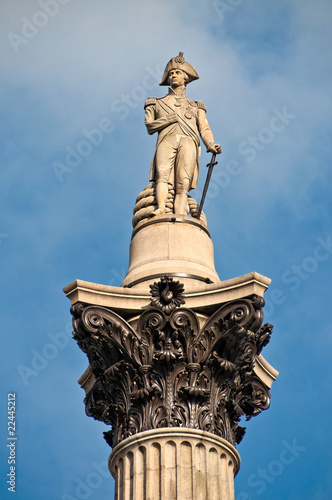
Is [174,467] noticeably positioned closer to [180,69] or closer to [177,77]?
[177,77]

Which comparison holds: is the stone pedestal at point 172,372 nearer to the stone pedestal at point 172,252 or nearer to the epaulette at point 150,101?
the stone pedestal at point 172,252

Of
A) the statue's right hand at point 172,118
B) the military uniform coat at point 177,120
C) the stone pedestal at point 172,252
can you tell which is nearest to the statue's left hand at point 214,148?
the military uniform coat at point 177,120

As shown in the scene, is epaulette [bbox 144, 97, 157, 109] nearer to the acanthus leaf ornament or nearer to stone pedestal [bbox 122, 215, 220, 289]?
stone pedestal [bbox 122, 215, 220, 289]

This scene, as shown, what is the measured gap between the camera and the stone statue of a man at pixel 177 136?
29.5 meters

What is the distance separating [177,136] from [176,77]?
2.40 metres

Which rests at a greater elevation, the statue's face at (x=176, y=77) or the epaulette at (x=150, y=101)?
the statue's face at (x=176, y=77)

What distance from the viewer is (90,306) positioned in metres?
24.8

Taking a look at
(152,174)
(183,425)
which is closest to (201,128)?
(152,174)

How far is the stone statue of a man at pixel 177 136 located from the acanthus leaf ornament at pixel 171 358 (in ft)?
16.4

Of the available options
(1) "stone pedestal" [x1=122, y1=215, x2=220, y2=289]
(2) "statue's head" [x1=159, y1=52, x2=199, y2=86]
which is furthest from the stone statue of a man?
(1) "stone pedestal" [x1=122, y1=215, x2=220, y2=289]

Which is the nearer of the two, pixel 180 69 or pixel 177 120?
pixel 177 120

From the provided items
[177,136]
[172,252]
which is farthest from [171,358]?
[177,136]

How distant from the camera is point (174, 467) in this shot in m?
23.1

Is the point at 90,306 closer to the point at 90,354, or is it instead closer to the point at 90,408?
the point at 90,354
